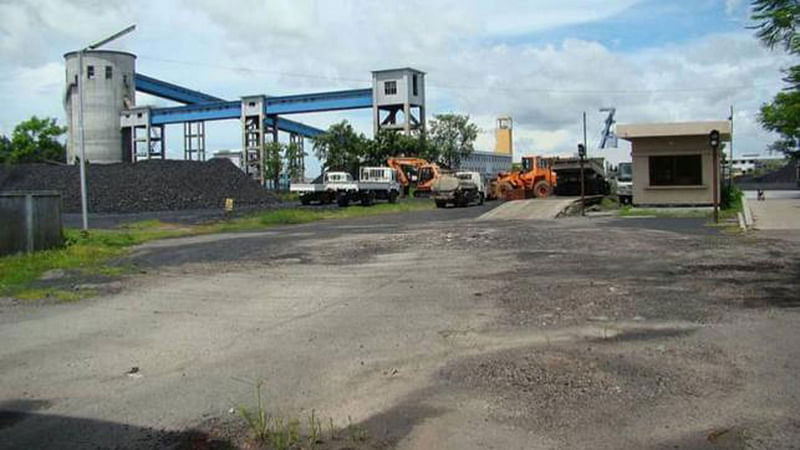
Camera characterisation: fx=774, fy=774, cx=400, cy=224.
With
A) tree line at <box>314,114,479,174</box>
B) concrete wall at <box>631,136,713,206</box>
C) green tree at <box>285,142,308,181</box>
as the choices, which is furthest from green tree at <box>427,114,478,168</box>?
concrete wall at <box>631,136,713,206</box>

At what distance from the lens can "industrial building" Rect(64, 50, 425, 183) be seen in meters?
90.2

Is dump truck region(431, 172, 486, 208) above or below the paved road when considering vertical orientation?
above

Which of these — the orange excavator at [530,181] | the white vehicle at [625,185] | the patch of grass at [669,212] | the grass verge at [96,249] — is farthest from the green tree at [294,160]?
the patch of grass at [669,212]

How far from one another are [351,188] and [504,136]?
369ft

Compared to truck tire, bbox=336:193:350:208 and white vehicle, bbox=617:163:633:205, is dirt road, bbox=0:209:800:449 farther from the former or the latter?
truck tire, bbox=336:193:350:208

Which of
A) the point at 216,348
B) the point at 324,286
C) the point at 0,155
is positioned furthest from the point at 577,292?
the point at 0,155

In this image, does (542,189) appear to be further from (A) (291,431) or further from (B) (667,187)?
(A) (291,431)

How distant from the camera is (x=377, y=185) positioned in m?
48.4

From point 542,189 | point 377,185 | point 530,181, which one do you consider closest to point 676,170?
point 542,189

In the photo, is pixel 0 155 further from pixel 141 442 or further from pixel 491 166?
pixel 141 442

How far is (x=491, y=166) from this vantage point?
12875 centimetres

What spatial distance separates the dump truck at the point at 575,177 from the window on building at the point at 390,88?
4570 cm

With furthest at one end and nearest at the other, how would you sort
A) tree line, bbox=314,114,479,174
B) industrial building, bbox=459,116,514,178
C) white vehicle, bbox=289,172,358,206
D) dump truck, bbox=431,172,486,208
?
1. industrial building, bbox=459,116,514,178
2. tree line, bbox=314,114,479,174
3. white vehicle, bbox=289,172,358,206
4. dump truck, bbox=431,172,486,208

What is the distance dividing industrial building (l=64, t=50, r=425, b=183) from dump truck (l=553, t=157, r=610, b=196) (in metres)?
45.4
